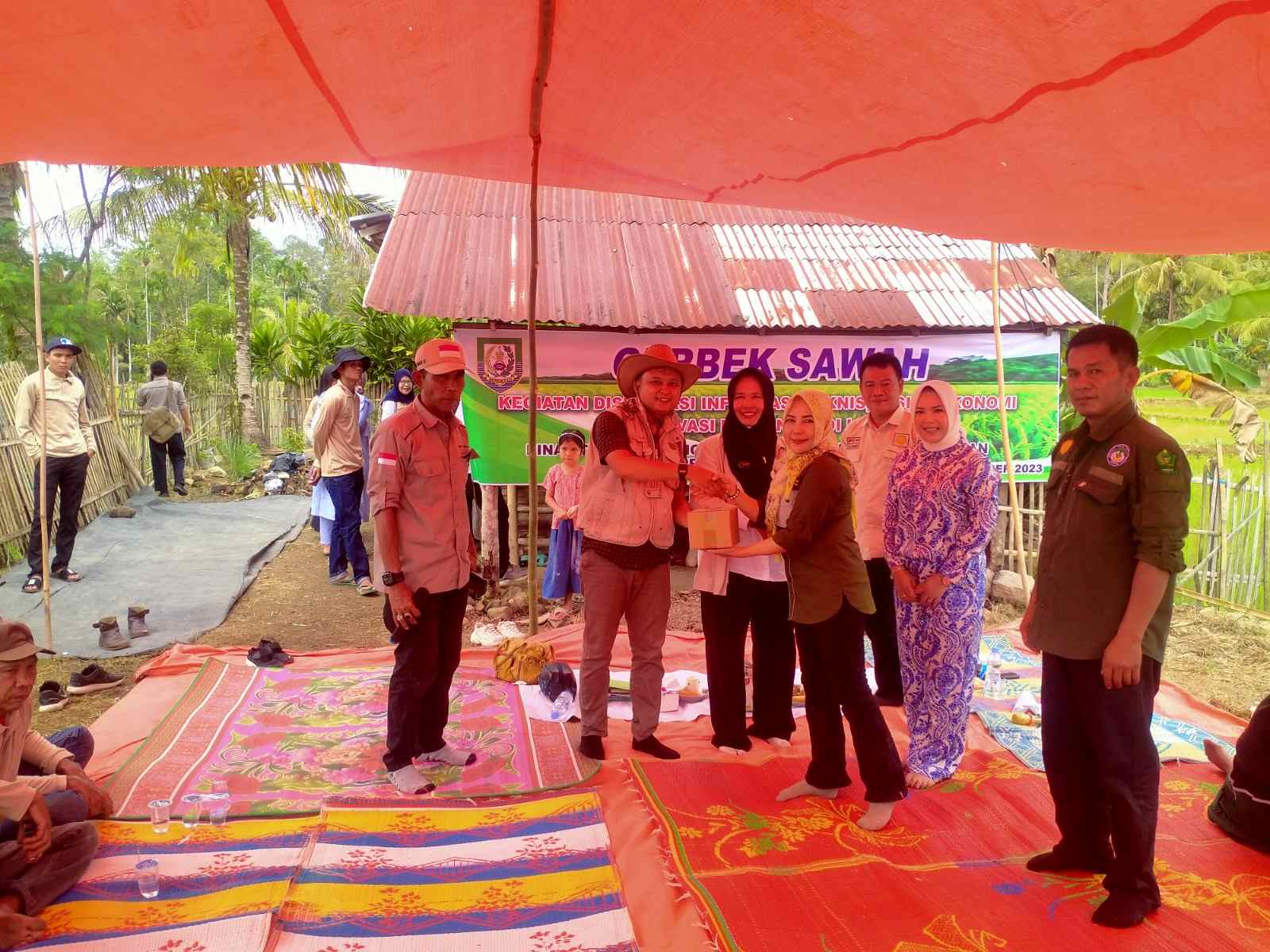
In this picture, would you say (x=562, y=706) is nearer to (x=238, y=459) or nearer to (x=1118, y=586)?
(x=1118, y=586)

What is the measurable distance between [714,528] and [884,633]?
5.70 feet

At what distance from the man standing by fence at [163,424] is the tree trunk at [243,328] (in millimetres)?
2564

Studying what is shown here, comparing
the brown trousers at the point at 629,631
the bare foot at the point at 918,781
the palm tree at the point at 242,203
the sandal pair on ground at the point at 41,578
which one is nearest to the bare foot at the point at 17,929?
the brown trousers at the point at 629,631

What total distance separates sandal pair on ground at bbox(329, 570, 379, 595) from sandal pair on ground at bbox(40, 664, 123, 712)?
2.41 m

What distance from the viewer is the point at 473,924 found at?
260cm

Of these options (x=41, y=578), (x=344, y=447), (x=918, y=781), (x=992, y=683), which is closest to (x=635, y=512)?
(x=918, y=781)

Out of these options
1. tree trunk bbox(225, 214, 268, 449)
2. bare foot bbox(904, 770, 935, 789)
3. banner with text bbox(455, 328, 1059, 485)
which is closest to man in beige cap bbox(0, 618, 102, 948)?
bare foot bbox(904, 770, 935, 789)

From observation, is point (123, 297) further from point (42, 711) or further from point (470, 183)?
point (42, 711)

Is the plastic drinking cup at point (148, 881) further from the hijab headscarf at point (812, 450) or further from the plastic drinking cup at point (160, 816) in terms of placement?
the hijab headscarf at point (812, 450)

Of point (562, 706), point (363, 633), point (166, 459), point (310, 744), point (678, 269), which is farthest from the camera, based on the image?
point (166, 459)

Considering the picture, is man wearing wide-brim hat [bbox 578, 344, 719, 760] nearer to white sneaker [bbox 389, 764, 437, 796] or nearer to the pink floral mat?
the pink floral mat

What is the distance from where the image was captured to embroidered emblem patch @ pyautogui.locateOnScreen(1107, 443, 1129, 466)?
259 cm

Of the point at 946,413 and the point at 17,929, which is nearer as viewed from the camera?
the point at 17,929

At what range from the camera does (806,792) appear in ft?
11.5
